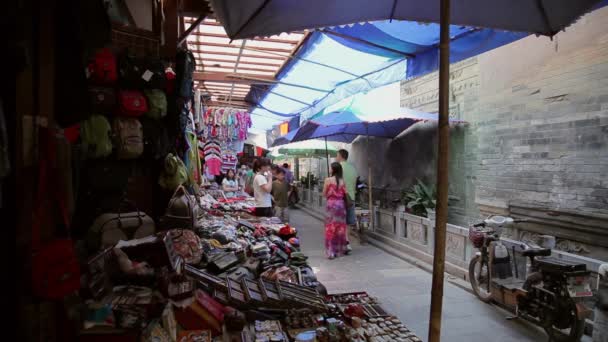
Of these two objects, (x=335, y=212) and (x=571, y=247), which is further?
(x=335, y=212)

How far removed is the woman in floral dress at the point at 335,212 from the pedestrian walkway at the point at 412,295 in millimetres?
331

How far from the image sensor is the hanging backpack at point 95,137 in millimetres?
3453

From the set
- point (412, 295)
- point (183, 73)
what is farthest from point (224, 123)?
point (412, 295)

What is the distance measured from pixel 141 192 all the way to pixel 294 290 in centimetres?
215

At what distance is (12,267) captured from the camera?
6.33ft

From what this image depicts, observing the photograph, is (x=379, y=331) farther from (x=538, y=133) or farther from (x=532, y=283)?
(x=538, y=133)

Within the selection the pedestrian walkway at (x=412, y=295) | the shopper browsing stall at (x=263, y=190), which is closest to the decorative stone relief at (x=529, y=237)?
the pedestrian walkway at (x=412, y=295)

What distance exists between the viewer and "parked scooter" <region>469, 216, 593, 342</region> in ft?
12.8

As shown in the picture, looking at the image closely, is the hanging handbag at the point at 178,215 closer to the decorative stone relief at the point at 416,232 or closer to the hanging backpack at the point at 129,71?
the hanging backpack at the point at 129,71

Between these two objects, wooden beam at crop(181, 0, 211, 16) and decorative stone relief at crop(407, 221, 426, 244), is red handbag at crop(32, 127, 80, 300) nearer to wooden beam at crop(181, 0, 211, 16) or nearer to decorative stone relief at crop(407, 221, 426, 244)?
wooden beam at crop(181, 0, 211, 16)

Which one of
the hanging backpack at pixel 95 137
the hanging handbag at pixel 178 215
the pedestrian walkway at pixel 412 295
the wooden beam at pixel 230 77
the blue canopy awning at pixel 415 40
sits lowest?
the pedestrian walkway at pixel 412 295

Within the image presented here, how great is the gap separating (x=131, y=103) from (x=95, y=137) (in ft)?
1.59

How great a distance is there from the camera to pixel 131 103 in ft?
12.2

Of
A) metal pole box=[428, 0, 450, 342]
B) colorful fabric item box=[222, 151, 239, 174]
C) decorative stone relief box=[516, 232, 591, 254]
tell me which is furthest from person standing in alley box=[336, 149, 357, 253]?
metal pole box=[428, 0, 450, 342]
